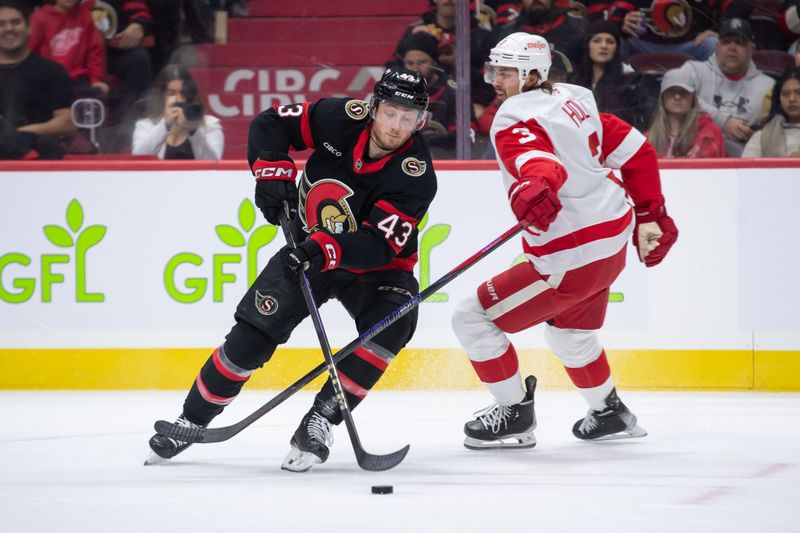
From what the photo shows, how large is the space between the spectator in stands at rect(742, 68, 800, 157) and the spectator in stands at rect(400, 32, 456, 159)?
1086mm

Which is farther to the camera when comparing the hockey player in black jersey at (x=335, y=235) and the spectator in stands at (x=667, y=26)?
the spectator in stands at (x=667, y=26)

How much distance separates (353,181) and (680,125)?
74.5 inches

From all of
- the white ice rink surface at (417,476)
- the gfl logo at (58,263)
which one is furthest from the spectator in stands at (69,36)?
the white ice rink surface at (417,476)

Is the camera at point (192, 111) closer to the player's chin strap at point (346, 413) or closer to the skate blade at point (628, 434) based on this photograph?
the player's chin strap at point (346, 413)

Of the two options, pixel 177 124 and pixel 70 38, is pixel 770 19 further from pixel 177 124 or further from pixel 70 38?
pixel 70 38

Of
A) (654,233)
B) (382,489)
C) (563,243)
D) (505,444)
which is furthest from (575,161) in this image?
(382,489)

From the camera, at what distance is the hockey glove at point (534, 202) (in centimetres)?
290

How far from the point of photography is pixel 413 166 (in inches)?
122

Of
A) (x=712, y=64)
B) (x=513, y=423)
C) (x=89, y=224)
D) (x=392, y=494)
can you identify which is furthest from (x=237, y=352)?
(x=712, y=64)

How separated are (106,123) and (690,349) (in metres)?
2.34

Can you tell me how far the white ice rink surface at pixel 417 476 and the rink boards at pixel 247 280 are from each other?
1.00 ft

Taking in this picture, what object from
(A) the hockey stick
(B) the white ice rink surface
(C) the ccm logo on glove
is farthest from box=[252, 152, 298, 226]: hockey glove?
(B) the white ice rink surface

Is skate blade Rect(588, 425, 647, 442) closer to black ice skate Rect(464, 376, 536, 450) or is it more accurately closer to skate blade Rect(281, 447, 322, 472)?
black ice skate Rect(464, 376, 536, 450)

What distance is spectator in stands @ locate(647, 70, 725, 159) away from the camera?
4621 millimetres
